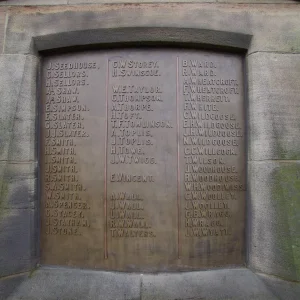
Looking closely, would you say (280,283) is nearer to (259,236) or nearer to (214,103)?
(259,236)

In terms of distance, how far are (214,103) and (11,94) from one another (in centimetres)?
246

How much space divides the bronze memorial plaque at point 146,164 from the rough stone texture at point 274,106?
18 centimetres

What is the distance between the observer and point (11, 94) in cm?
406

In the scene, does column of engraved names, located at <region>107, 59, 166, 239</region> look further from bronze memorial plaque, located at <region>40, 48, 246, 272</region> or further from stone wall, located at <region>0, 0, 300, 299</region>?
stone wall, located at <region>0, 0, 300, 299</region>

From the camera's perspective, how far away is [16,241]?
3.95 m

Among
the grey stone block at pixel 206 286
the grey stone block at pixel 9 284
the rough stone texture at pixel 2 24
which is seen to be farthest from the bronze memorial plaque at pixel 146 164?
the rough stone texture at pixel 2 24

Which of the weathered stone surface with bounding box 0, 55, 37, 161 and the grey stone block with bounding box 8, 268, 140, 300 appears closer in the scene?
the grey stone block with bounding box 8, 268, 140, 300

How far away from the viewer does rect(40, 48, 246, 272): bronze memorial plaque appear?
4.04m

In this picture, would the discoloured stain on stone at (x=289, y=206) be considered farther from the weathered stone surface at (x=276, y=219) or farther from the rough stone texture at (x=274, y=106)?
the rough stone texture at (x=274, y=106)

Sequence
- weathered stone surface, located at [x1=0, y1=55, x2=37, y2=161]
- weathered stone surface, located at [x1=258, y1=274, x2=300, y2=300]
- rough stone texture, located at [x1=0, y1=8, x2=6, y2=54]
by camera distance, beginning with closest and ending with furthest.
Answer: weathered stone surface, located at [x1=258, y1=274, x2=300, y2=300], weathered stone surface, located at [x1=0, y1=55, x2=37, y2=161], rough stone texture, located at [x1=0, y1=8, x2=6, y2=54]

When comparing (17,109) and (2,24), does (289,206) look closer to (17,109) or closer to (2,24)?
(17,109)

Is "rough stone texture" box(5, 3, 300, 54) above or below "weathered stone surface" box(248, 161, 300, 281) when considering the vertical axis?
above

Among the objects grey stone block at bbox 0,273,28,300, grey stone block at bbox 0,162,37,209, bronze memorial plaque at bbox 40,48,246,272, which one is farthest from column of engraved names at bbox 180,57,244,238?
grey stone block at bbox 0,273,28,300

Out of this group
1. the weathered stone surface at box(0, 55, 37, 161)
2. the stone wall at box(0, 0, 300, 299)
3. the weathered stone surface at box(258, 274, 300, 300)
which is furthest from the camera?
the weathered stone surface at box(0, 55, 37, 161)
